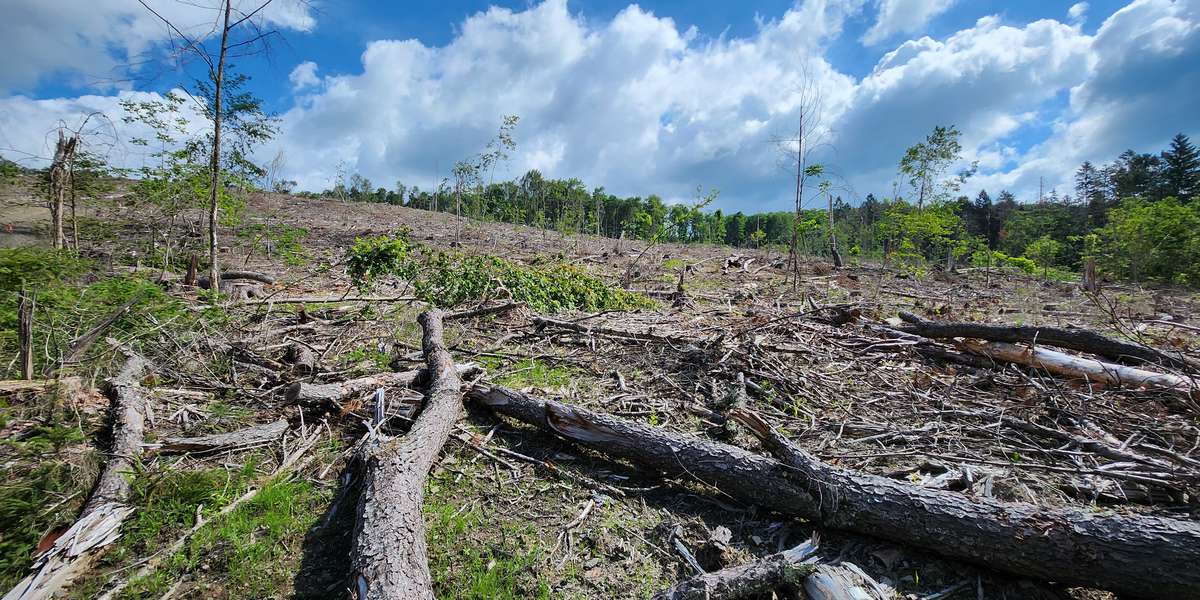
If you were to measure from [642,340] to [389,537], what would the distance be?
442cm

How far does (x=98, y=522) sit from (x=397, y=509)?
1.56 meters

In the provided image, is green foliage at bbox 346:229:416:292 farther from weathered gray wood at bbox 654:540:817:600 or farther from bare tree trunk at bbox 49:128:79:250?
weathered gray wood at bbox 654:540:817:600

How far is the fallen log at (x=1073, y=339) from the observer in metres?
4.55

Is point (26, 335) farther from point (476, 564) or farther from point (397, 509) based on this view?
point (476, 564)

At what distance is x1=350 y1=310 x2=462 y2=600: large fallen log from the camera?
208 centimetres

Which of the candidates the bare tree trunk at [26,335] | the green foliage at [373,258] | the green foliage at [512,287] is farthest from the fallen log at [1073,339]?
the bare tree trunk at [26,335]

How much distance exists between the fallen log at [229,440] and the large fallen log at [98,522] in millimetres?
189

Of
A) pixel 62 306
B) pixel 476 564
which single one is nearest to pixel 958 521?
pixel 476 564

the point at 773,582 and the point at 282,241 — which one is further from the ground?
the point at 282,241

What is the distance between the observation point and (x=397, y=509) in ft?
8.35

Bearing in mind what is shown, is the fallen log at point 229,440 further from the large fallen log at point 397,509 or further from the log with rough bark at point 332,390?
the large fallen log at point 397,509

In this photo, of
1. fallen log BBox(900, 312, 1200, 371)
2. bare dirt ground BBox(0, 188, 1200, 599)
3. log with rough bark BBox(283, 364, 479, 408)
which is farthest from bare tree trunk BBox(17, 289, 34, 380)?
fallen log BBox(900, 312, 1200, 371)

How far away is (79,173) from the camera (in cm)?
871

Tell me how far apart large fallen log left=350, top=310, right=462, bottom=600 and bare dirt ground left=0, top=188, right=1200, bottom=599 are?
198mm
